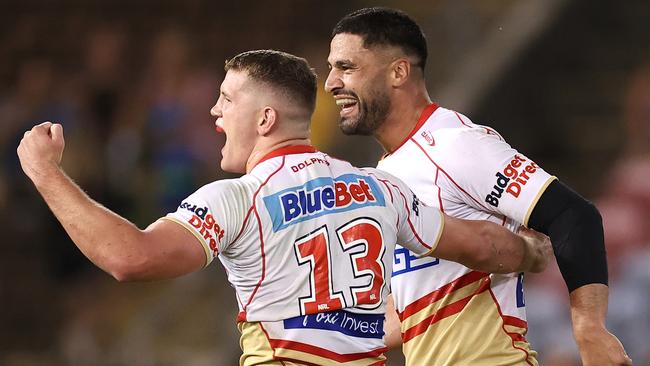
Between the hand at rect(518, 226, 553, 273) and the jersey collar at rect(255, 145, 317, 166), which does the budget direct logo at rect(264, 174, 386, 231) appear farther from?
the hand at rect(518, 226, 553, 273)

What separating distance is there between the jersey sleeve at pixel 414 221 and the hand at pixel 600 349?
0.64 m

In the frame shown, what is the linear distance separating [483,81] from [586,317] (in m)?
6.34

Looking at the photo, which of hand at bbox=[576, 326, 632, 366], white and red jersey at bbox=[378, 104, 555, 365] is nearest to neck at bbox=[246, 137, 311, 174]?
white and red jersey at bbox=[378, 104, 555, 365]

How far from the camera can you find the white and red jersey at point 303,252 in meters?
4.00

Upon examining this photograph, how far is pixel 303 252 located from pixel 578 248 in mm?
1146

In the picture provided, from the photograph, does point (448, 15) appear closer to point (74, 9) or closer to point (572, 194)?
point (74, 9)

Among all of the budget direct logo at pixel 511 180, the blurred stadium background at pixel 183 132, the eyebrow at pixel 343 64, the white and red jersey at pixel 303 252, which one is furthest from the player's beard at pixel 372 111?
the blurred stadium background at pixel 183 132

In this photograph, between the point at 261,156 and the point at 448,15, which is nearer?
the point at 261,156

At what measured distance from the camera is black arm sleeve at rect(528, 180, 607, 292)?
4660 mm

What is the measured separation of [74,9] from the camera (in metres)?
13.4

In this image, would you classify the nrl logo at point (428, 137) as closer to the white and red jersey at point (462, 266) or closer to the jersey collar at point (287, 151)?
the white and red jersey at point (462, 266)

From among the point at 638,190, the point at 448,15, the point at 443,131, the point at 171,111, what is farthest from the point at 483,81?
the point at 443,131

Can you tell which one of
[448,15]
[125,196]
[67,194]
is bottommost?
[125,196]

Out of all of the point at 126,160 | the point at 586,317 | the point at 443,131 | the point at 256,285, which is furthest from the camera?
the point at 126,160
